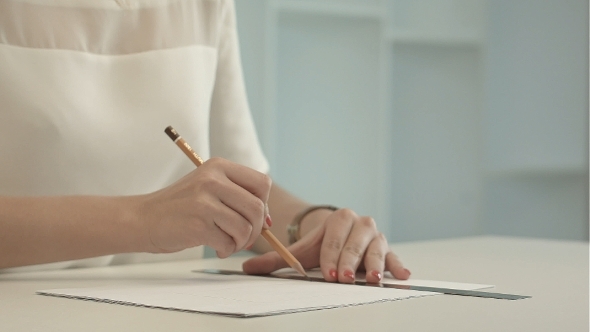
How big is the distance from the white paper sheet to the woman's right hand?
51 millimetres

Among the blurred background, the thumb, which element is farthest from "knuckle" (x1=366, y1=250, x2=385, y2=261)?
the blurred background

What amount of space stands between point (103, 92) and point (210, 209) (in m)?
0.44

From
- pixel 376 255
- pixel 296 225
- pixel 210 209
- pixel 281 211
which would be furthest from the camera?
pixel 281 211

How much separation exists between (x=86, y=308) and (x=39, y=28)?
0.61m

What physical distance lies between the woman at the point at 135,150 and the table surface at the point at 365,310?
60mm

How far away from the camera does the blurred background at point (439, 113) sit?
10.0 ft

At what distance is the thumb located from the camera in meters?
1.04

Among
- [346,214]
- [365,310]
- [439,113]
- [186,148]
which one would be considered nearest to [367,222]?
[346,214]

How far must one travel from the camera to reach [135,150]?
4.26ft

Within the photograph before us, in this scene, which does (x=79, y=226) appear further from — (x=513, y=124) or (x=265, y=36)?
(x=513, y=124)

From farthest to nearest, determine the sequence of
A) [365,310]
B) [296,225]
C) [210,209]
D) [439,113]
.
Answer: [439,113] → [296,225] → [210,209] → [365,310]

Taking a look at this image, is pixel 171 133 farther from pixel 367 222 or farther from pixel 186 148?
pixel 367 222

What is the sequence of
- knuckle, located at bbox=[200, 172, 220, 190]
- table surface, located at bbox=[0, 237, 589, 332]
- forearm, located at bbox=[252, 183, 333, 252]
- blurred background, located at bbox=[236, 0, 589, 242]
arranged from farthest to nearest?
blurred background, located at bbox=[236, 0, 589, 242]
forearm, located at bbox=[252, 183, 333, 252]
knuckle, located at bbox=[200, 172, 220, 190]
table surface, located at bbox=[0, 237, 589, 332]

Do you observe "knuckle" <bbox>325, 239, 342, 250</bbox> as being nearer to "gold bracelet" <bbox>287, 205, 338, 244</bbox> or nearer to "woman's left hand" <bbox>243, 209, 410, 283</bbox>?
"woman's left hand" <bbox>243, 209, 410, 283</bbox>
